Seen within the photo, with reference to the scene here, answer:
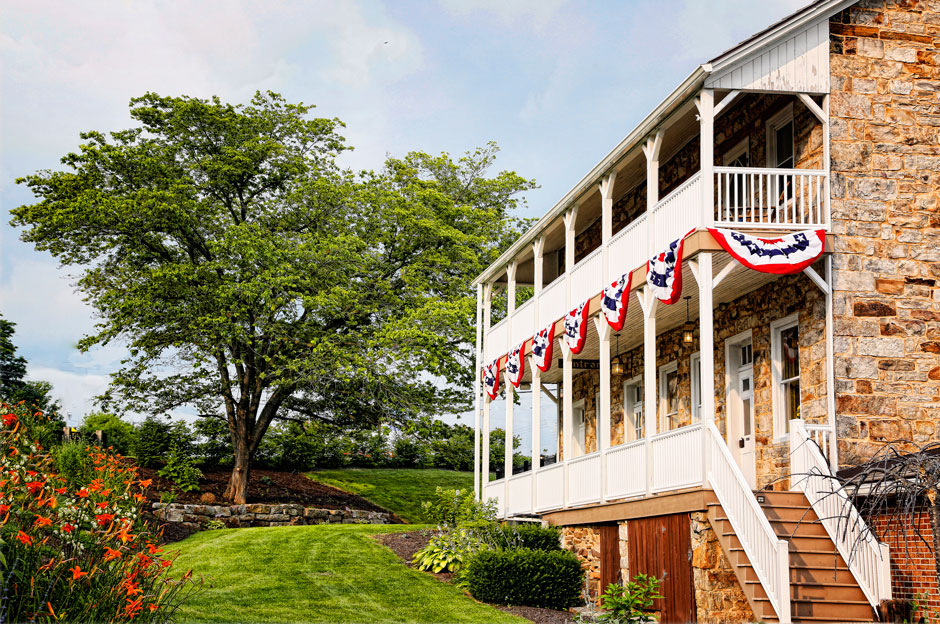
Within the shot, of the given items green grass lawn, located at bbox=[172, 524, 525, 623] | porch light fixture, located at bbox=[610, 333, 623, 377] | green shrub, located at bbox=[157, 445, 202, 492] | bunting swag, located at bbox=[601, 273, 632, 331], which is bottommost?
green grass lawn, located at bbox=[172, 524, 525, 623]

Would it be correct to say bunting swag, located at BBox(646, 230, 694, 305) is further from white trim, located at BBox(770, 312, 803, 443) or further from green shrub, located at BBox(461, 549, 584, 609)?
green shrub, located at BBox(461, 549, 584, 609)

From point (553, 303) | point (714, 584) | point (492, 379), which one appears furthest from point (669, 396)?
point (714, 584)

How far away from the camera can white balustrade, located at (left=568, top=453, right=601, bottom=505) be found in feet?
51.2

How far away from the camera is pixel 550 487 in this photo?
58.0 feet

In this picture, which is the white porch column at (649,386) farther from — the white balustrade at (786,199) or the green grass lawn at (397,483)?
the green grass lawn at (397,483)

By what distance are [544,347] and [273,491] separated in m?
13.7

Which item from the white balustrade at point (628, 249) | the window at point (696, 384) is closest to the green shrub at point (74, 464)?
the white balustrade at point (628, 249)

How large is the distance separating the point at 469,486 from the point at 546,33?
2015 centimetres

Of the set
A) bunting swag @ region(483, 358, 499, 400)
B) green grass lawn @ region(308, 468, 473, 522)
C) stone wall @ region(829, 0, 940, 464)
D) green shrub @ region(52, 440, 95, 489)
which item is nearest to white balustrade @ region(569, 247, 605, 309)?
stone wall @ region(829, 0, 940, 464)

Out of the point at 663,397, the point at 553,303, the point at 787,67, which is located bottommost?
the point at 663,397

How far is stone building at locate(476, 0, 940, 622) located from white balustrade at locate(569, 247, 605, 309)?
170 millimetres

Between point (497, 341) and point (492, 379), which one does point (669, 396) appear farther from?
point (497, 341)

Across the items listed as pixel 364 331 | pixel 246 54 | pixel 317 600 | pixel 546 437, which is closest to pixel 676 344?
pixel 317 600

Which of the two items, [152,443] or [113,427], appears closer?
[152,443]
